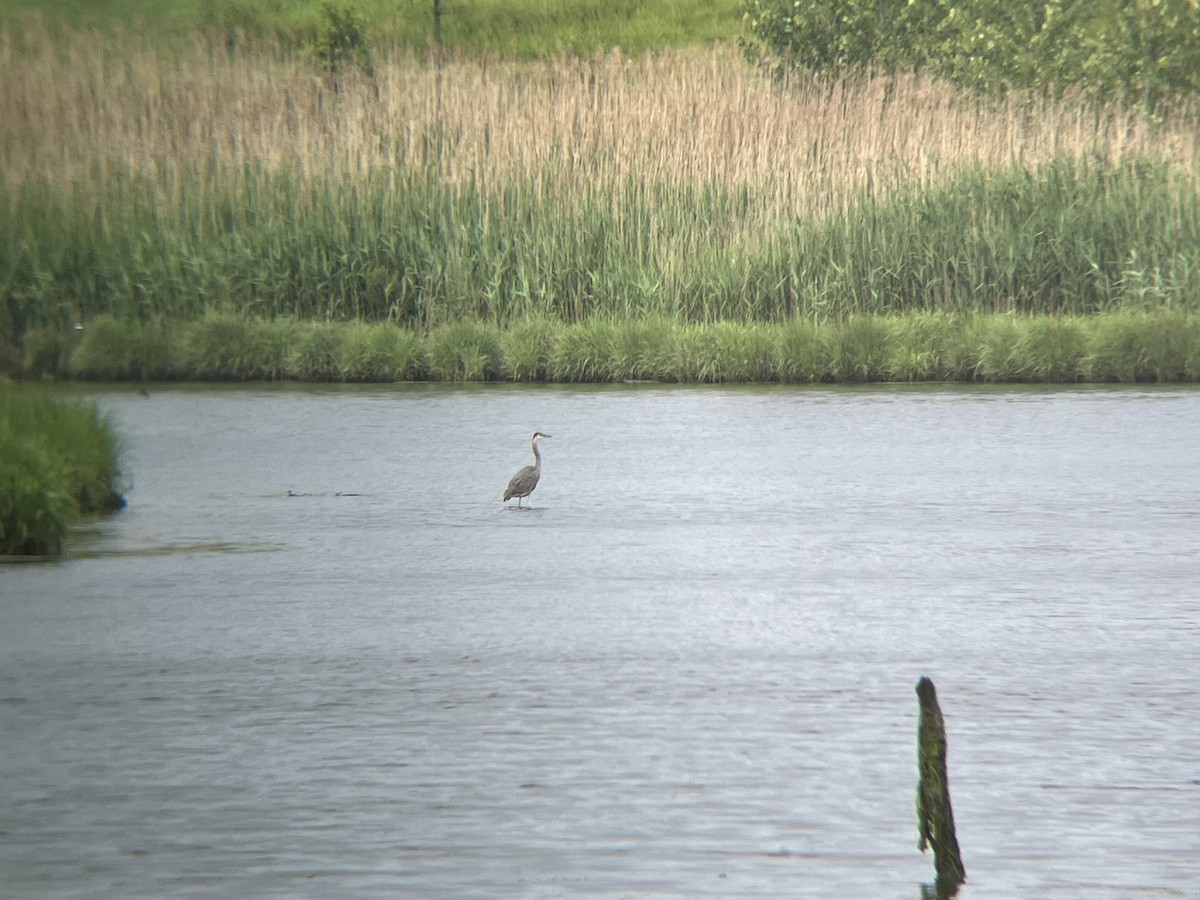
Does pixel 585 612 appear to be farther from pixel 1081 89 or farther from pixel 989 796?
pixel 1081 89

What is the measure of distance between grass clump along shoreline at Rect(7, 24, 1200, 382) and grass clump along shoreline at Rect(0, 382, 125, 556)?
26.2 ft

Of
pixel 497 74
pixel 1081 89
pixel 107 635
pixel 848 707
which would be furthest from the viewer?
pixel 1081 89

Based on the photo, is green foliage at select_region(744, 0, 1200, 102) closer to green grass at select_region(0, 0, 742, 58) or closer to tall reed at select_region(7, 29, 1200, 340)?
tall reed at select_region(7, 29, 1200, 340)

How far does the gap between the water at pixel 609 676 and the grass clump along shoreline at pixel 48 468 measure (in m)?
0.31

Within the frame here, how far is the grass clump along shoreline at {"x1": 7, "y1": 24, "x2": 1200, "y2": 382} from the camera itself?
21078mm

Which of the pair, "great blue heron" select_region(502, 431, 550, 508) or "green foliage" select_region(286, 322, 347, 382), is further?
"green foliage" select_region(286, 322, 347, 382)

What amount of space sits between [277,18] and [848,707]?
63779 millimetres

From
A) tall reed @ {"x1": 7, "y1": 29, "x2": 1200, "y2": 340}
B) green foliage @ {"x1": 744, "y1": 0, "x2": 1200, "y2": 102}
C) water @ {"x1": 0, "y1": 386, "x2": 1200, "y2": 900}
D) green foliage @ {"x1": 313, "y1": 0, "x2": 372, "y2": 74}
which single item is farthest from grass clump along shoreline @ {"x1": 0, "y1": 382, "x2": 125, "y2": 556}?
green foliage @ {"x1": 313, "y1": 0, "x2": 372, "y2": 74}

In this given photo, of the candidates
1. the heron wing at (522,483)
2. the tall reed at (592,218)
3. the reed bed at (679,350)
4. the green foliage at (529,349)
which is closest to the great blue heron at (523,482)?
the heron wing at (522,483)

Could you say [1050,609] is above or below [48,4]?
below

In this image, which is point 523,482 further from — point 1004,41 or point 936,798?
point 1004,41

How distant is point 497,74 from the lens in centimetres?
2566

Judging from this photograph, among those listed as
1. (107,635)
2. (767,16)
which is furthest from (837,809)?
(767,16)

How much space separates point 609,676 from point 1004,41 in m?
23.4
